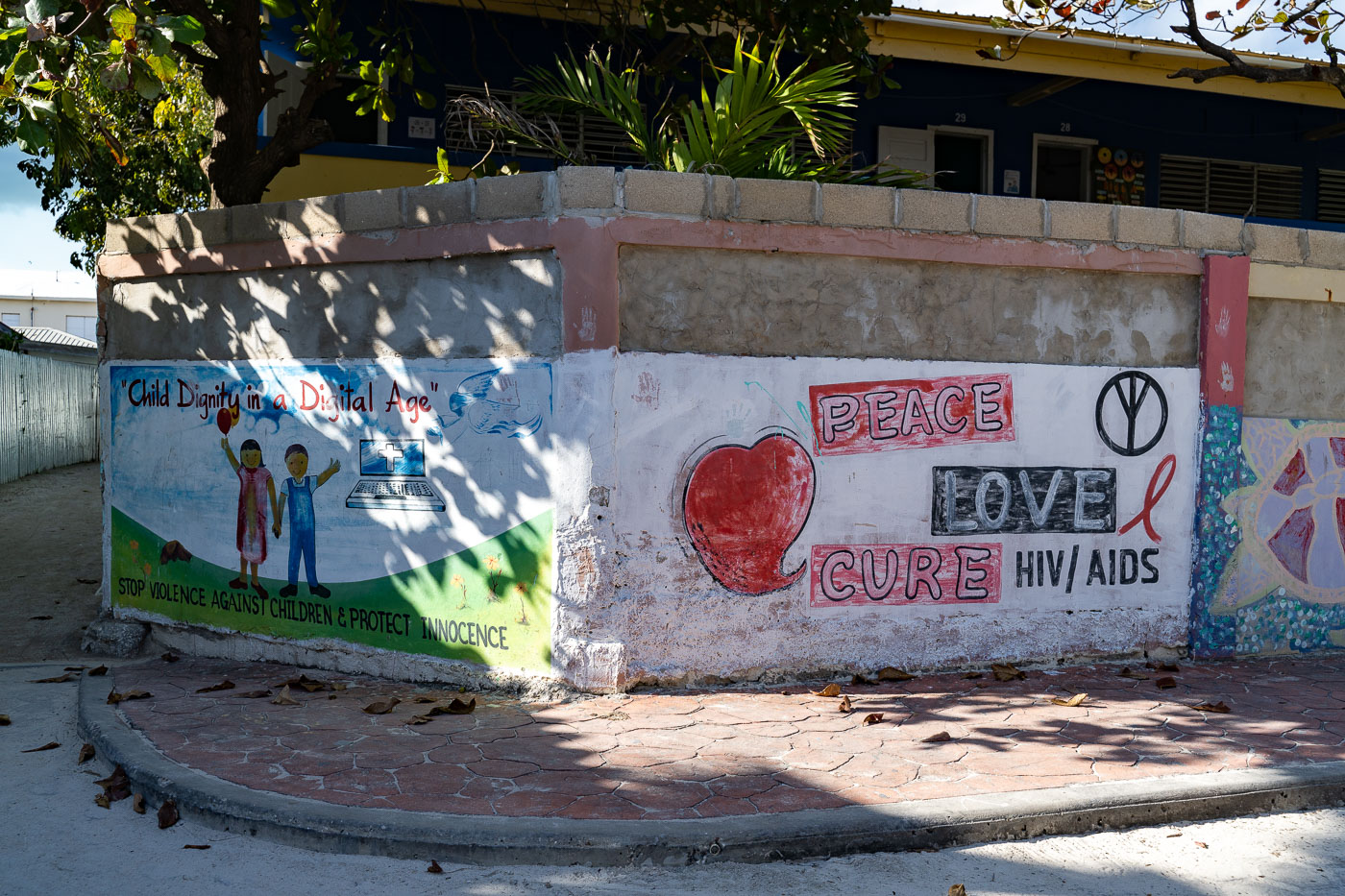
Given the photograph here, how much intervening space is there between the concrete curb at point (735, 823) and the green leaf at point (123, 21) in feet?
10.9

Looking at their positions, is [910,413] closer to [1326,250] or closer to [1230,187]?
[1326,250]

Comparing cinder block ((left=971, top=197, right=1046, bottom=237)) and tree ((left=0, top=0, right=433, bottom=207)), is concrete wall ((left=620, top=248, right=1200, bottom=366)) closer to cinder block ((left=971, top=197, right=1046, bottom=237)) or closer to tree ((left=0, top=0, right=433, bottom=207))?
cinder block ((left=971, top=197, right=1046, bottom=237))

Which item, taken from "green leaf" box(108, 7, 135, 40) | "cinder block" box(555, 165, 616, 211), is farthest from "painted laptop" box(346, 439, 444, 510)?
"green leaf" box(108, 7, 135, 40)

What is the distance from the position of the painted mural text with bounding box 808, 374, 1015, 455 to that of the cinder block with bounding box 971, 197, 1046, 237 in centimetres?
83

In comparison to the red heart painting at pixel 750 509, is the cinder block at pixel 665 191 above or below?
above

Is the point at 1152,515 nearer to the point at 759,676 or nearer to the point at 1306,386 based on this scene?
the point at 1306,386

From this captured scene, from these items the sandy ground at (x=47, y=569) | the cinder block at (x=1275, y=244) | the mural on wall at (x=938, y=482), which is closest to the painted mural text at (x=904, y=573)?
the mural on wall at (x=938, y=482)

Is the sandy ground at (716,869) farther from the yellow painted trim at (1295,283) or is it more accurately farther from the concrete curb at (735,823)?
the yellow painted trim at (1295,283)

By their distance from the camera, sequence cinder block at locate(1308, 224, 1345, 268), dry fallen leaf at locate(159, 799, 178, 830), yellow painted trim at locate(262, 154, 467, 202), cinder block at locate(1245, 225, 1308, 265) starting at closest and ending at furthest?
dry fallen leaf at locate(159, 799, 178, 830) < cinder block at locate(1245, 225, 1308, 265) < cinder block at locate(1308, 224, 1345, 268) < yellow painted trim at locate(262, 154, 467, 202)

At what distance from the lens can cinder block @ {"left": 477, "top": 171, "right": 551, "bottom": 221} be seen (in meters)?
5.48

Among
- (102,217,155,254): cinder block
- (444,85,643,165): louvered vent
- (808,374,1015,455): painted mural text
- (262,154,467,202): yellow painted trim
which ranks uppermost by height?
(444,85,643,165): louvered vent

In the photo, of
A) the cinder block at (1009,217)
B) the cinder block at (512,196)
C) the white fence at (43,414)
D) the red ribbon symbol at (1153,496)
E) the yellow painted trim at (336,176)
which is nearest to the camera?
the cinder block at (512,196)

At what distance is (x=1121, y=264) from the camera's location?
630 cm

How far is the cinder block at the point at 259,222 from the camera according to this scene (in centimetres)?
630
